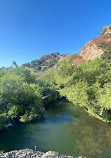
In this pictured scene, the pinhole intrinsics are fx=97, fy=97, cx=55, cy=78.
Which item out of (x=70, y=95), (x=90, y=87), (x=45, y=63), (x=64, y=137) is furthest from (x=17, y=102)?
(x=45, y=63)

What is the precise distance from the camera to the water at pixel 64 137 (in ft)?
33.6

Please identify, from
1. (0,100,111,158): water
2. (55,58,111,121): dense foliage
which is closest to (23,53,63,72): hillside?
(55,58,111,121): dense foliage

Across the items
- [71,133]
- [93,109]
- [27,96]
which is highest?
[27,96]

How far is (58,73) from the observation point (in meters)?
22.5

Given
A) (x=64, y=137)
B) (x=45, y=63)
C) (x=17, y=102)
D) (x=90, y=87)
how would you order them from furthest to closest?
(x=45, y=63)
(x=17, y=102)
(x=90, y=87)
(x=64, y=137)

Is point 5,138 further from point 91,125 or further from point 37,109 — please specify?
point 91,125

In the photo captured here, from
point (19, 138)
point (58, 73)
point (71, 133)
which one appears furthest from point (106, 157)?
point (58, 73)

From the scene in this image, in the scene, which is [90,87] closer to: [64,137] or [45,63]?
[64,137]

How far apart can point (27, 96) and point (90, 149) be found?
13269 mm

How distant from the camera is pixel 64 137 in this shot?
1232cm

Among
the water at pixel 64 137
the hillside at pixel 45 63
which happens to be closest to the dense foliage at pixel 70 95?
the water at pixel 64 137

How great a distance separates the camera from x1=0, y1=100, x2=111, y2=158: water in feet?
33.6

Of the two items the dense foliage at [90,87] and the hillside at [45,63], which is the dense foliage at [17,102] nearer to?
the dense foliage at [90,87]

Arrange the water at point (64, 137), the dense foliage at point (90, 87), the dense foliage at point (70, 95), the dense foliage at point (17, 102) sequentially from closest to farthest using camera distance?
the water at point (64, 137), the dense foliage at point (90, 87), the dense foliage at point (70, 95), the dense foliage at point (17, 102)
